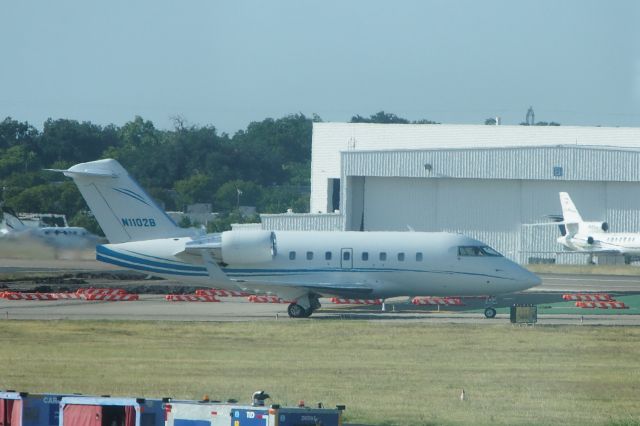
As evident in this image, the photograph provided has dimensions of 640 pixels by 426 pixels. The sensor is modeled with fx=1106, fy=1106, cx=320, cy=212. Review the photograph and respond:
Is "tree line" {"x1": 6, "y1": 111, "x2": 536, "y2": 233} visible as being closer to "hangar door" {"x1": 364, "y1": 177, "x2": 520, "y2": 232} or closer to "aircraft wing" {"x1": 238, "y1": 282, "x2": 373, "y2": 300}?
"hangar door" {"x1": 364, "y1": 177, "x2": 520, "y2": 232}

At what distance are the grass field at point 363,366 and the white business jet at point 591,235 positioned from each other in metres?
40.6

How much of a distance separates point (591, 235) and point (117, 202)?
44237mm

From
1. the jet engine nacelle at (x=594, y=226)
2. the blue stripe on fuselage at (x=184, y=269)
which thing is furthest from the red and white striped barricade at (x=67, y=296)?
the jet engine nacelle at (x=594, y=226)

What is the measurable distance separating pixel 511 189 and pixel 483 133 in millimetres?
12739

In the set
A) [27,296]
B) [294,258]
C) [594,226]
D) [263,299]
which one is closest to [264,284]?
[294,258]

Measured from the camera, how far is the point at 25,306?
4350cm

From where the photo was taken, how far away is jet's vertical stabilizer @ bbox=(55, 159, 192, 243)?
41.2m

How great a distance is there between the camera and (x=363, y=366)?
26.9 m

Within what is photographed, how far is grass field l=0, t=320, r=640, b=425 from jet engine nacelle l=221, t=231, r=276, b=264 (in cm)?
435

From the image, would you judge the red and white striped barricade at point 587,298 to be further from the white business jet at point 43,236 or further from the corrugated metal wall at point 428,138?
the corrugated metal wall at point 428,138

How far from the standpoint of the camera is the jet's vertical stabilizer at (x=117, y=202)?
41219 mm

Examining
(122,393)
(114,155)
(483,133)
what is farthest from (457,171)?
(122,393)

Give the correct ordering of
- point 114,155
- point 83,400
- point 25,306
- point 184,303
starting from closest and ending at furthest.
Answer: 1. point 83,400
2. point 25,306
3. point 184,303
4. point 114,155

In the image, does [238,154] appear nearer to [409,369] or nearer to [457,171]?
[457,171]
